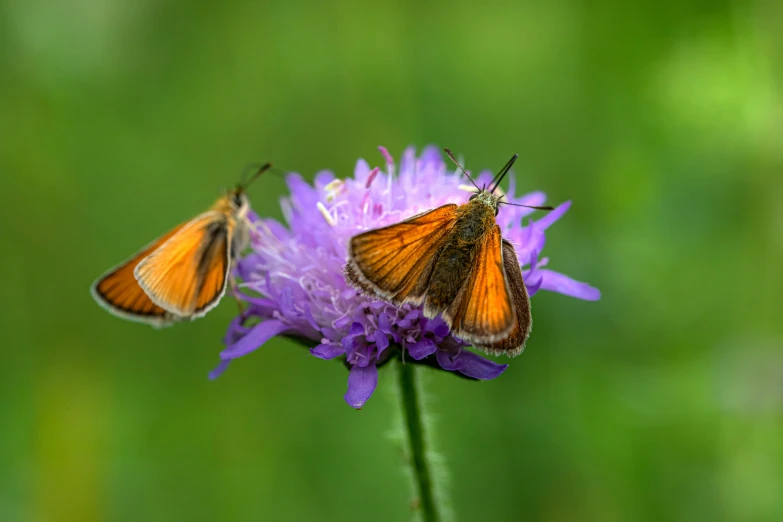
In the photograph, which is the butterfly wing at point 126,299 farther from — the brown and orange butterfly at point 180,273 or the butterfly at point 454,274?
the butterfly at point 454,274

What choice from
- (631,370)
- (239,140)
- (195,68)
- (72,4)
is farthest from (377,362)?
(195,68)

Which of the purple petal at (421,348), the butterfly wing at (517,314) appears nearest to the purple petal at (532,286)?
the butterfly wing at (517,314)

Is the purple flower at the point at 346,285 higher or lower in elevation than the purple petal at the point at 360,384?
higher

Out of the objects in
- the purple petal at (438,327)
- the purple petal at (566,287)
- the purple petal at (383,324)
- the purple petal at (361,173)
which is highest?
the purple petal at (361,173)

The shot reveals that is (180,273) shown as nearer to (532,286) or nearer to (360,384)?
(360,384)

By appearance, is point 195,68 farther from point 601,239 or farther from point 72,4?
point 601,239

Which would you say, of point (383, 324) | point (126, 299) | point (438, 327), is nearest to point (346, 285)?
point (383, 324)
